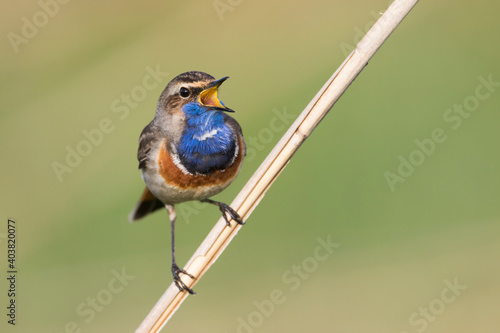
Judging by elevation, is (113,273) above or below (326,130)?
below

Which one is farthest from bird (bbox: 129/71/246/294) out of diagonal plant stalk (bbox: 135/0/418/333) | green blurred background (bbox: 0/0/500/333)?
green blurred background (bbox: 0/0/500/333)

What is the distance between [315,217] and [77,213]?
2.16 meters

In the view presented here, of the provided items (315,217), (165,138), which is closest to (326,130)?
(315,217)

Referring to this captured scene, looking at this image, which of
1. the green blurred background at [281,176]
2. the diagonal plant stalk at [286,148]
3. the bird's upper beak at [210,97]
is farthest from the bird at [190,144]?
the green blurred background at [281,176]

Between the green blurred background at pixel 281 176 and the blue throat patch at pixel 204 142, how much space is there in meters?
1.26

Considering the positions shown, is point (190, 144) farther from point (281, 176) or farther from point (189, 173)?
point (281, 176)

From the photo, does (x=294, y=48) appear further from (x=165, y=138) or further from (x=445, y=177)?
(x=165, y=138)

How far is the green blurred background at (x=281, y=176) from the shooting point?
17.8ft

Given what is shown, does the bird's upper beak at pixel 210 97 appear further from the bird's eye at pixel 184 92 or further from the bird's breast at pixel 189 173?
the bird's breast at pixel 189 173

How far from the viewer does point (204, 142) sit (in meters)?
4.12

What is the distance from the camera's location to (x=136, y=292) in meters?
5.67

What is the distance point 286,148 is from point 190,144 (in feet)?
3.74

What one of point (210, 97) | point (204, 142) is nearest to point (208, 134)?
point (204, 142)

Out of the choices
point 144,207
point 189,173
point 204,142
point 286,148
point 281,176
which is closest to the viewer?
point 286,148
